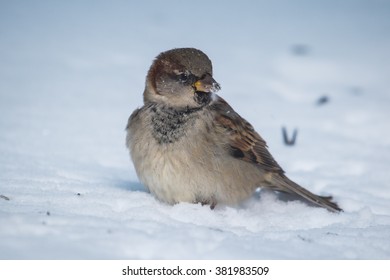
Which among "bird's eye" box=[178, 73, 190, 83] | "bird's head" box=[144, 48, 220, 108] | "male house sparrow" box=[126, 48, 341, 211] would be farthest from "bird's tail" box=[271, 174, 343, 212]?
"bird's eye" box=[178, 73, 190, 83]

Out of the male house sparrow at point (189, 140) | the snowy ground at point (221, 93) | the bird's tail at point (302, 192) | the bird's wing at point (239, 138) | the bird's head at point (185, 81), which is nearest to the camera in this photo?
the snowy ground at point (221, 93)

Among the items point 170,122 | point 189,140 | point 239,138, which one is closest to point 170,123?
point 170,122

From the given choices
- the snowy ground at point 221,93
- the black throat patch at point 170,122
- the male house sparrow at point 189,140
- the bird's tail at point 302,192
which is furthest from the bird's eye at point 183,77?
the bird's tail at point 302,192

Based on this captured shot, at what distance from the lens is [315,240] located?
3031 millimetres

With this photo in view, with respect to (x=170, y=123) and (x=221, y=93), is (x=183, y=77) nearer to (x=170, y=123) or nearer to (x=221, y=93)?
(x=170, y=123)

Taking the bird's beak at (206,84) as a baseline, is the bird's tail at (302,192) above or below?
below

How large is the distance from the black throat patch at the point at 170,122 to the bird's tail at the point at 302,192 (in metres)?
0.73

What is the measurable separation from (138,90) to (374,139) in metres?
2.35

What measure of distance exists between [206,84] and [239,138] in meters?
0.41

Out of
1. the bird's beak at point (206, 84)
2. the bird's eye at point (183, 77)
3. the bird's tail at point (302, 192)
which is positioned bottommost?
the bird's tail at point (302, 192)

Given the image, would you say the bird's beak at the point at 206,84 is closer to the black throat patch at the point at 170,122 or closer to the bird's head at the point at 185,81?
the bird's head at the point at 185,81

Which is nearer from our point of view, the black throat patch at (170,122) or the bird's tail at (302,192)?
the black throat patch at (170,122)

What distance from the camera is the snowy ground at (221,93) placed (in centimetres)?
284

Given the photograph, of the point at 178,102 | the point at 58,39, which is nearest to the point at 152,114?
the point at 178,102
